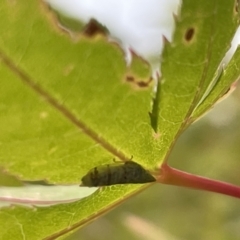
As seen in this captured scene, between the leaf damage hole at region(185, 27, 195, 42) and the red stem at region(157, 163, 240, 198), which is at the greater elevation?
the leaf damage hole at region(185, 27, 195, 42)

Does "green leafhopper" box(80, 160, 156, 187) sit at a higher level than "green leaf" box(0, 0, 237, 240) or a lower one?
lower

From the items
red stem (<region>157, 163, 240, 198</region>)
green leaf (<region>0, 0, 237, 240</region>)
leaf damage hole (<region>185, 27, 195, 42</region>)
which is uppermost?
leaf damage hole (<region>185, 27, 195, 42</region>)

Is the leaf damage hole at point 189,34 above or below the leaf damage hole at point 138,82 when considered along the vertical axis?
above

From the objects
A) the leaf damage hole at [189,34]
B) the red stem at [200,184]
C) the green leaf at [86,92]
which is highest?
the leaf damage hole at [189,34]

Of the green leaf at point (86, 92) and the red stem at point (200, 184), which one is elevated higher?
the green leaf at point (86, 92)

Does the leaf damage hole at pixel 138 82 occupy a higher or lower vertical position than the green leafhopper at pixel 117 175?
higher
